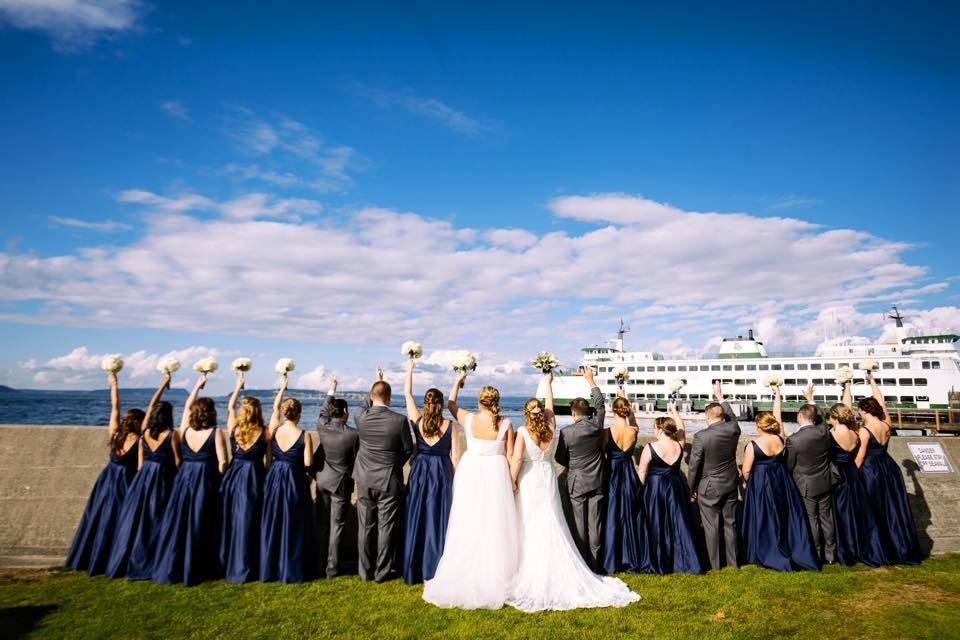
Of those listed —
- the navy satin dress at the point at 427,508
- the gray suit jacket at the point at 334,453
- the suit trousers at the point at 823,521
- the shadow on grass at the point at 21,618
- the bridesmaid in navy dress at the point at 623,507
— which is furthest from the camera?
the suit trousers at the point at 823,521

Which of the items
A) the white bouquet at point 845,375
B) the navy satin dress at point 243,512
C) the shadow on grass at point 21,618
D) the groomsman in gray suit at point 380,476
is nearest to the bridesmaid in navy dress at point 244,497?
the navy satin dress at point 243,512

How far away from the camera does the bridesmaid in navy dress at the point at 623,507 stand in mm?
6051

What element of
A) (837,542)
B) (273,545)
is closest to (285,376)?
(273,545)

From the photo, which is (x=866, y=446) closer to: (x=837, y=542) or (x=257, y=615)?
(x=837, y=542)

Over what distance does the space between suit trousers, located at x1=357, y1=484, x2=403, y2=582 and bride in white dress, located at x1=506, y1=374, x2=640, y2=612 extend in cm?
136

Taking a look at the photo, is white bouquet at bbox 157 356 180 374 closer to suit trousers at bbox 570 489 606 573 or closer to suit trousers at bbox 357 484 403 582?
suit trousers at bbox 357 484 403 582

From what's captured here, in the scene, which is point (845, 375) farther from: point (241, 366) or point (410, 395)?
point (241, 366)

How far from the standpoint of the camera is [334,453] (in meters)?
5.68

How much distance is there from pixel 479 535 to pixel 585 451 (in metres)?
1.58

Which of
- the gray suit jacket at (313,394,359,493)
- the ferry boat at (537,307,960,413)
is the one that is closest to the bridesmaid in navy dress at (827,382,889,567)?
the gray suit jacket at (313,394,359,493)

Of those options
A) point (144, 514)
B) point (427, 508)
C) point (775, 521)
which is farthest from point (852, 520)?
point (144, 514)

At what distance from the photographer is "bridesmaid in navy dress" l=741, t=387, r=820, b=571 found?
613 centimetres

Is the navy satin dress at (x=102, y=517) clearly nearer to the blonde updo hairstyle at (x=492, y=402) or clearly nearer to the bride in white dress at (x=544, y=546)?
the blonde updo hairstyle at (x=492, y=402)

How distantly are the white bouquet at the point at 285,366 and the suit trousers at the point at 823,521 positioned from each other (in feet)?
21.2
